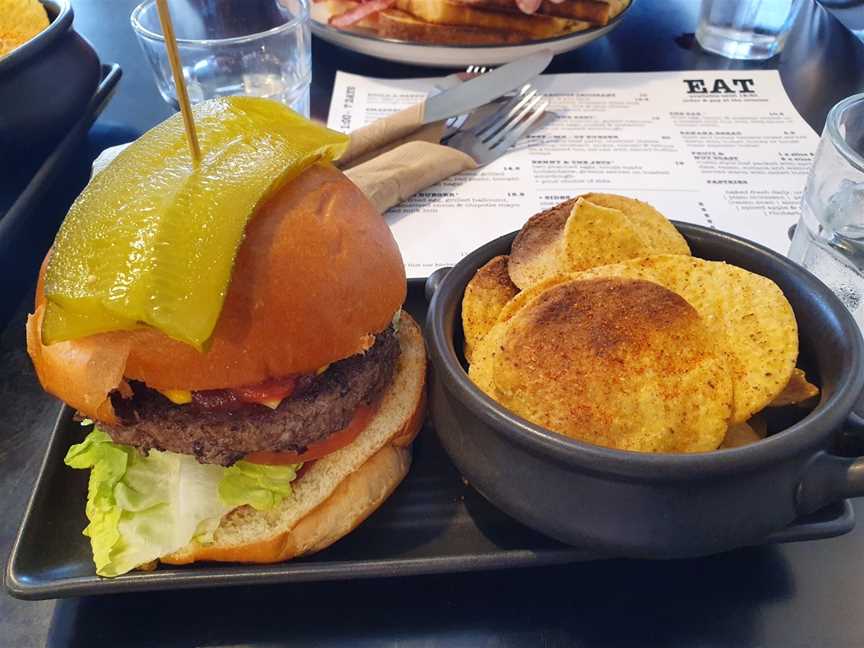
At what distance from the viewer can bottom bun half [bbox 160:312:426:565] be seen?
0.76m

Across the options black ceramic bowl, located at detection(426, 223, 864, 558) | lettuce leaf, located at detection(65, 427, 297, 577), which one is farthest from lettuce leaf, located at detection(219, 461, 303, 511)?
black ceramic bowl, located at detection(426, 223, 864, 558)

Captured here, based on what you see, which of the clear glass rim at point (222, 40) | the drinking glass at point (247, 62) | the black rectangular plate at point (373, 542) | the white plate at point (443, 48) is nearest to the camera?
the black rectangular plate at point (373, 542)

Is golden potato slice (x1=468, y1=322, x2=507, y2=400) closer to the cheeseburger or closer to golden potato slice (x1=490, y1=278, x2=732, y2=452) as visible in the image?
golden potato slice (x1=490, y1=278, x2=732, y2=452)

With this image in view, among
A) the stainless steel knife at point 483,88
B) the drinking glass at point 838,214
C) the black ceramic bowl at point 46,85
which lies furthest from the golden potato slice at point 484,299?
the black ceramic bowl at point 46,85

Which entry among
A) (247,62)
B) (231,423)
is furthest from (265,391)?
(247,62)

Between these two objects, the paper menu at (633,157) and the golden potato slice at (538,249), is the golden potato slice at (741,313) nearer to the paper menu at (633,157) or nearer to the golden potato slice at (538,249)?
the golden potato slice at (538,249)

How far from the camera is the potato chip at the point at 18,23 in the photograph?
136 centimetres

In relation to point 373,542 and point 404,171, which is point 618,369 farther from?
point 404,171

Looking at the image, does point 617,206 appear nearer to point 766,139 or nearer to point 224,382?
point 224,382

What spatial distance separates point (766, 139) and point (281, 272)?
1.28 meters

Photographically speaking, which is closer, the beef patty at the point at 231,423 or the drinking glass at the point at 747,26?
the beef patty at the point at 231,423

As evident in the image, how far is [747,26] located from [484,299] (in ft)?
5.08

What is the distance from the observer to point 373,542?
2.62 ft

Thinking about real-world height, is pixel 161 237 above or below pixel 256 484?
above
